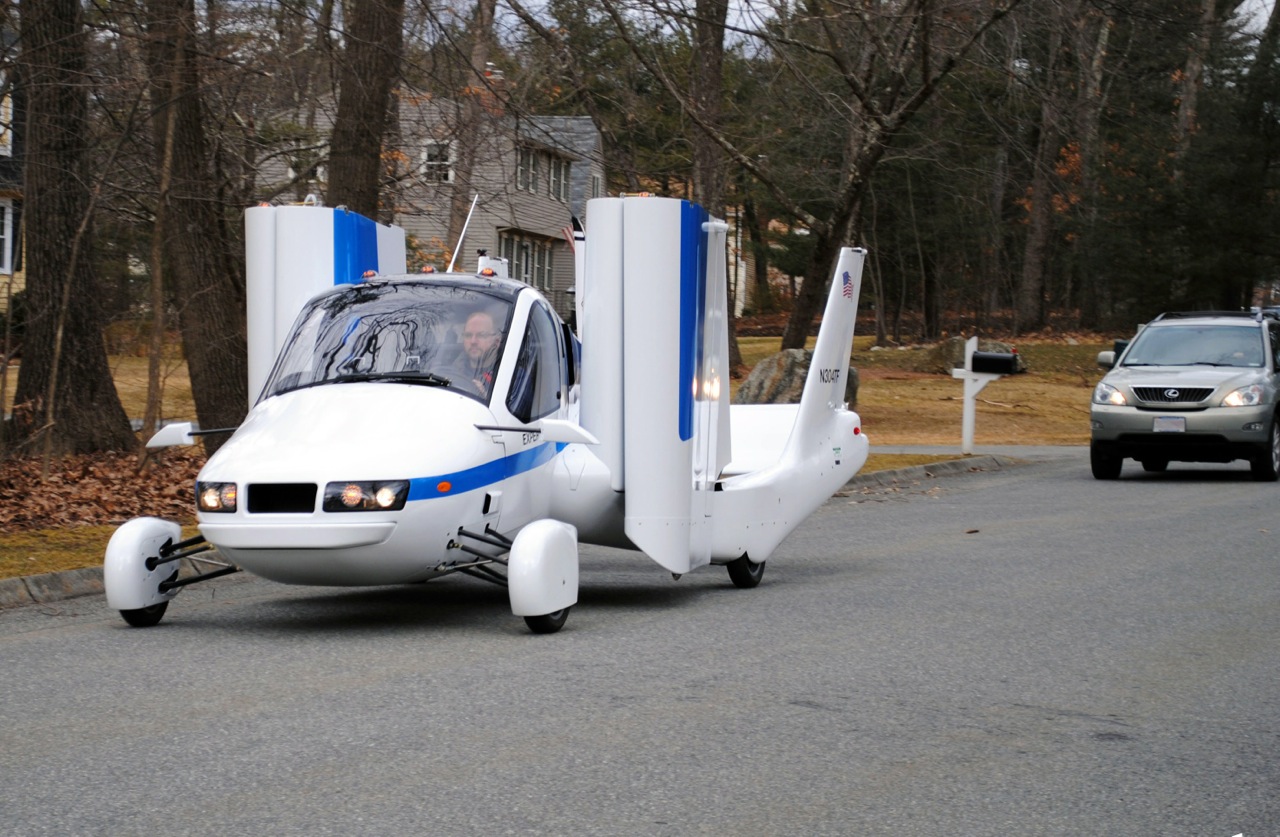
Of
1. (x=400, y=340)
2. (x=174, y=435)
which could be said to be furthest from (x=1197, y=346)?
(x=174, y=435)

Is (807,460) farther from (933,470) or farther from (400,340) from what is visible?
(933,470)

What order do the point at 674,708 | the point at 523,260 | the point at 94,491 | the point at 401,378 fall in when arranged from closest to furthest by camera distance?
the point at 674,708 → the point at 401,378 → the point at 94,491 → the point at 523,260

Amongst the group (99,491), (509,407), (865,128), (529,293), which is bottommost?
(99,491)

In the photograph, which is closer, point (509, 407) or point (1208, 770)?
point (1208, 770)

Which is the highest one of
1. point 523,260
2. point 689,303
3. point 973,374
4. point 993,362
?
point 523,260

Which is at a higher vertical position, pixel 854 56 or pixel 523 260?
pixel 854 56

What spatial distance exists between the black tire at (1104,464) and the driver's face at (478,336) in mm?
12040

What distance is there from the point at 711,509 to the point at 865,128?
535 inches

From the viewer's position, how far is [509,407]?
9539 mm

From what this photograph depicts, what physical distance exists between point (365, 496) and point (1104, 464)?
13.7 metres

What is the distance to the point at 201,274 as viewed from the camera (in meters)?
17.7

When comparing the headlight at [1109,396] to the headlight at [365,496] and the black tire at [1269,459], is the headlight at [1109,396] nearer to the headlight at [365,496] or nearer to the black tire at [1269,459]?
the black tire at [1269,459]

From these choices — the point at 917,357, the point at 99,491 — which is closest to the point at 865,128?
the point at 99,491

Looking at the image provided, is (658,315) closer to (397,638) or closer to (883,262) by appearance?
(397,638)
